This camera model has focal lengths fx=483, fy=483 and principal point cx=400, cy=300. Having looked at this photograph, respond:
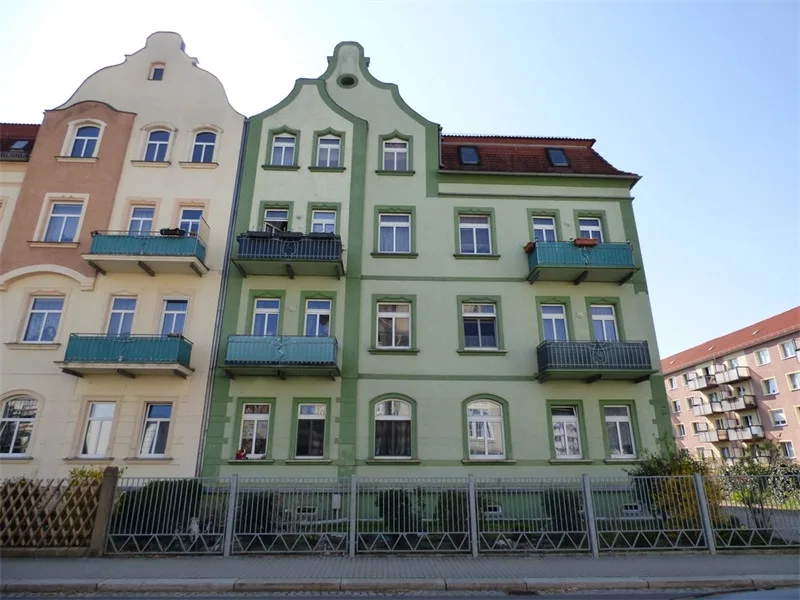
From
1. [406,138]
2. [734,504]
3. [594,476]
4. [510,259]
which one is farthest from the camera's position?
[406,138]

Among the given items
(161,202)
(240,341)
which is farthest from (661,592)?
(161,202)

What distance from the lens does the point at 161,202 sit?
18672mm

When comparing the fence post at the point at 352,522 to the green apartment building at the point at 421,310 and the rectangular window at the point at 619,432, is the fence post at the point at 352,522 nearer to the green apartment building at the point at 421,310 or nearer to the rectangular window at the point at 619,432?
the green apartment building at the point at 421,310

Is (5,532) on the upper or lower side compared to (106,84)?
lower

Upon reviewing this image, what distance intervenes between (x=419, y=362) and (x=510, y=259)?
5.43m

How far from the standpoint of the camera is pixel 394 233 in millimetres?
19156

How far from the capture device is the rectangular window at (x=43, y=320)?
16953mm

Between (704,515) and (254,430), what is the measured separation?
13.0 m

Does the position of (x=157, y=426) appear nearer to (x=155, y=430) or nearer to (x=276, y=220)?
(x=155, y=430)

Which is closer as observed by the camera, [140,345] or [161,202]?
[140,345]

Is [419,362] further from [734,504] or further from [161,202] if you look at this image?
[161,202]

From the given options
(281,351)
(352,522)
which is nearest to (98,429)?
A: (281,351)

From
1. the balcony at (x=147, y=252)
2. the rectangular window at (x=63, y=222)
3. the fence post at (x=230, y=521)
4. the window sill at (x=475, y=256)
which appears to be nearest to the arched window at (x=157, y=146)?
the rectangular window at (x=63, y=222)

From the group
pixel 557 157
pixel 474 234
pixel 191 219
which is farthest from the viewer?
pixel 557 157
